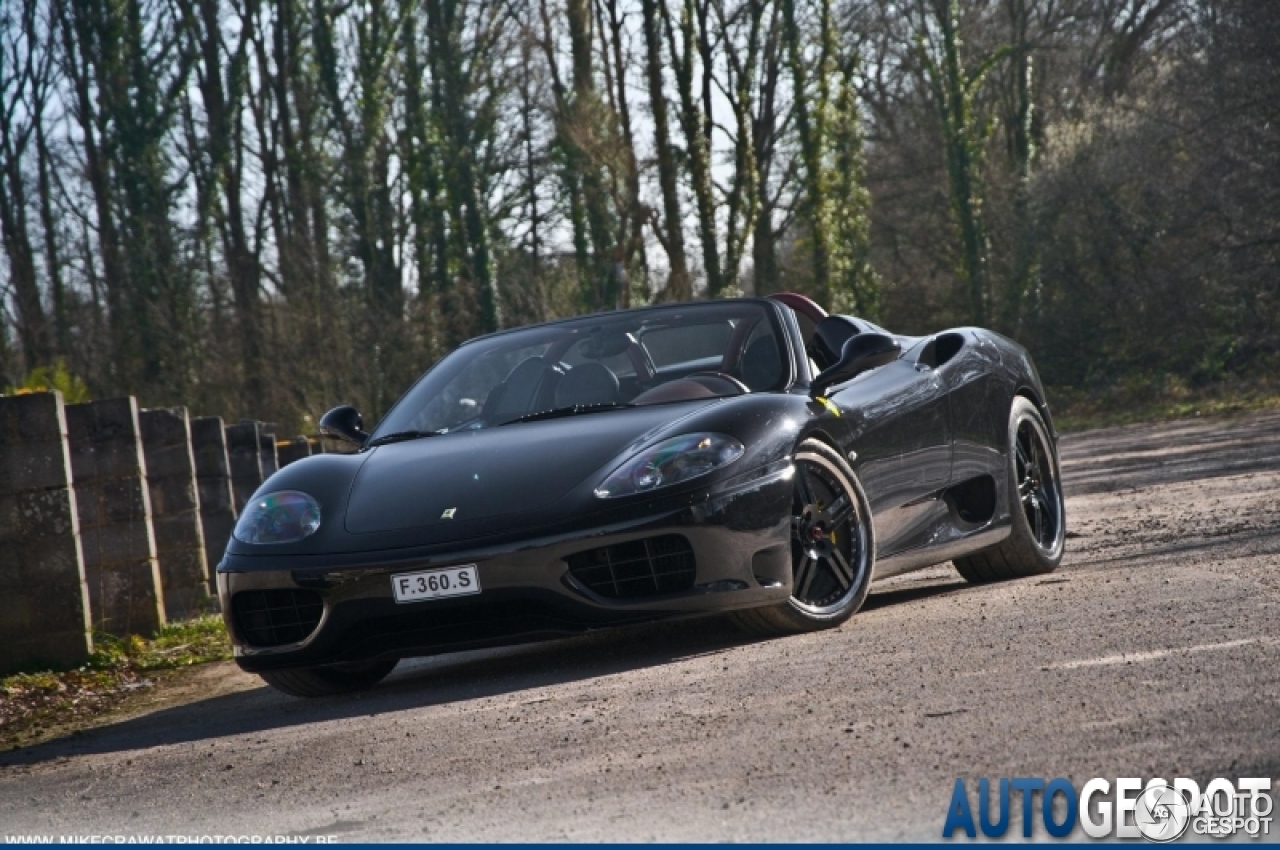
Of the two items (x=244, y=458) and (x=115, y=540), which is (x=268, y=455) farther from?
(x=115, y=540)

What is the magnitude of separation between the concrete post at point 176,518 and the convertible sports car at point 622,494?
176 inches

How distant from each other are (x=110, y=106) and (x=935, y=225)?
16.6m

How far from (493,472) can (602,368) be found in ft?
3.72

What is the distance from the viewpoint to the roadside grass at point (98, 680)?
7.33 meters

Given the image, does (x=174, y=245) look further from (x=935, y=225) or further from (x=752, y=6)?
(x=935, y=225)

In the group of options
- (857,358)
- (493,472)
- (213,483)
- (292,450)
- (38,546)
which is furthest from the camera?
(292,450)

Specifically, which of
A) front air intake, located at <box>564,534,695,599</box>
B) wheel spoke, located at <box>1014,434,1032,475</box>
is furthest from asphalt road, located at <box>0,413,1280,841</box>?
wheel spoke, located at <box>1014,434,1032,475</box>

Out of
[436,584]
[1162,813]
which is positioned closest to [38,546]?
[436,584]

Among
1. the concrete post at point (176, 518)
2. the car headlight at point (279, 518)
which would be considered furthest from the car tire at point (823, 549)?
the concrete post at point (176, 518)

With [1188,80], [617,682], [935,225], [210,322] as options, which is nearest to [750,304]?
[617,682]

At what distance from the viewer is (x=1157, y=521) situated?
10.2m

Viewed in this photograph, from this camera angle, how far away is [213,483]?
14047 mm

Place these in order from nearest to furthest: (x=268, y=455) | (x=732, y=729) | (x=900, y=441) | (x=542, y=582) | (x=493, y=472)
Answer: (x=732, y=729)
(x=542, y=582)
(x=493, y=472)
(x=900, y=441)
(x=268, y=455)

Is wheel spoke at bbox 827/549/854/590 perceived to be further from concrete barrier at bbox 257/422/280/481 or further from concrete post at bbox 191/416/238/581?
concrete barrier at bbox 257/422/280/481
